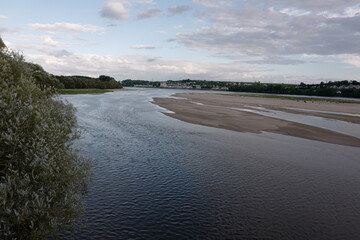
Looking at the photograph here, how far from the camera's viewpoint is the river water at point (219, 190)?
41.3 ft

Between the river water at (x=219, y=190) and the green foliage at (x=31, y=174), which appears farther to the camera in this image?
the river water at (x=219, y=190)

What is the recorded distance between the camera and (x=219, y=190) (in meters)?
16.7

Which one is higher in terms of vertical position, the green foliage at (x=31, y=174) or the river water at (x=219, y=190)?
the green foliage at (x=31, y=174)

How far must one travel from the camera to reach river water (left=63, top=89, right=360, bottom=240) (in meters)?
12.6

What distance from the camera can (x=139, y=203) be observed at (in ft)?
48.0

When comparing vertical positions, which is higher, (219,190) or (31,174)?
(31,174)

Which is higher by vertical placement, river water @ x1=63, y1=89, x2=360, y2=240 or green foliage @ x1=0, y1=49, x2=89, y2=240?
green foliage @ x1=0, y1=49, x2=89, y2=240

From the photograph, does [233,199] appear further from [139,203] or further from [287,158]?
[287,158]

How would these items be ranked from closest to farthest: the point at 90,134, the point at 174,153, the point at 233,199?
the point at 233,199, the point at 174,153, the point at 90,134

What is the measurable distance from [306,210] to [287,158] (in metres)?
9.74

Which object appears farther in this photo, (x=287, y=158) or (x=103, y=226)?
(x=287, y=158)

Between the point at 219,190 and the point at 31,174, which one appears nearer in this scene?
the point at 31,174

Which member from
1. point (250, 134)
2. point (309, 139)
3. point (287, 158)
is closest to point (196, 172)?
point (287, 158)

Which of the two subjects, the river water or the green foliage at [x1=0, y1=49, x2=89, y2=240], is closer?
the green foliage at [x1=0, y1=49, x2=89, y2=240]
